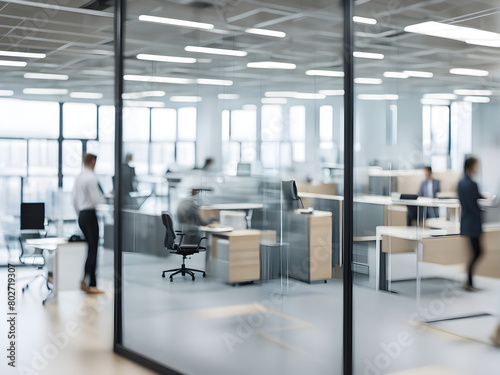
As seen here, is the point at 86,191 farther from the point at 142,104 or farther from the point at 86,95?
the point at 142,104

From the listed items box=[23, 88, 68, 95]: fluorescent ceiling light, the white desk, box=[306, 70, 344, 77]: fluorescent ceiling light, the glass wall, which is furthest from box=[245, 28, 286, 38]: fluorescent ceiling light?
box=[23, 88, 68, 95]: fluorescent ceiling light

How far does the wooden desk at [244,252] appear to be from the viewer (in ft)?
12.8

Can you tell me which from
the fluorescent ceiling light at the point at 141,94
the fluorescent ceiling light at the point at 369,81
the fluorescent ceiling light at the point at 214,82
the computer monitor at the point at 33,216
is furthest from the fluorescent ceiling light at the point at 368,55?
the computer monitor at the point at 33,216

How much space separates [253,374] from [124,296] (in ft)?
5.61

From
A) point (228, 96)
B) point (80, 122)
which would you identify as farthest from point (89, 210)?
point (228, 96)

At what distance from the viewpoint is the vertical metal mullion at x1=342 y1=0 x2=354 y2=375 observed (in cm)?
344

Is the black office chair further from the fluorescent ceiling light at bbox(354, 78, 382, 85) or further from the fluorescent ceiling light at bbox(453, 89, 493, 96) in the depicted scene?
the fluorescent ceiling light at bbox(453, 89, 493, 96)

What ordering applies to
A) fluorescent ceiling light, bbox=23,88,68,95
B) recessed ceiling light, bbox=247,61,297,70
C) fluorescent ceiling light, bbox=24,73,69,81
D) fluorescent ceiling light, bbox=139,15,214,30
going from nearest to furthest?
recessed ceiling light, bbox=247,61,297,70 → fluorescent ceiling light, bbox=139,15,214,30 → fluorescent ceiling light, bbox=24,73,69,81 → fluorescent ceiling light, bbox=23,88,68,95

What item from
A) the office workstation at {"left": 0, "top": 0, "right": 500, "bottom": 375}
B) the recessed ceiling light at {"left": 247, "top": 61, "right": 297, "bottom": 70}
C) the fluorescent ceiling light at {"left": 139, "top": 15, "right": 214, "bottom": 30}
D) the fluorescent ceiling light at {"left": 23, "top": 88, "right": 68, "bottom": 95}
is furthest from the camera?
the fluorescent ceiling light at {"left": 23, "top": 88, "right": 68, "bottom": 95}

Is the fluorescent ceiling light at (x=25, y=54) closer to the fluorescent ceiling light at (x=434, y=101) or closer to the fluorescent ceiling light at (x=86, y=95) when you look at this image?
the fluorescent ceiling light at (x=86, y=95)

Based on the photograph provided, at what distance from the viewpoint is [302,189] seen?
11.9ft

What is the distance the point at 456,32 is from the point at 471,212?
0.87 meters

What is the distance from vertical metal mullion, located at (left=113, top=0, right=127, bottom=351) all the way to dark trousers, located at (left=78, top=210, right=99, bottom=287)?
256 cm

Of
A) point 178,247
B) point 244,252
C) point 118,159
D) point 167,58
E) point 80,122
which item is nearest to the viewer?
point 244,252
